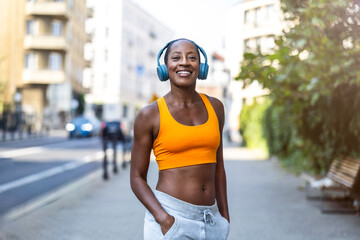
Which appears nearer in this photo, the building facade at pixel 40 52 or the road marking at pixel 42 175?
the road marking at pixel 42 175

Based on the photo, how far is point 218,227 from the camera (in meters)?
2.81

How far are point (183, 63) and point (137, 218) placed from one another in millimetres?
5569

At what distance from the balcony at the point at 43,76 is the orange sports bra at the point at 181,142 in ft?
167

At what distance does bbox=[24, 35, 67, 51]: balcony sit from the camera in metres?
50.9

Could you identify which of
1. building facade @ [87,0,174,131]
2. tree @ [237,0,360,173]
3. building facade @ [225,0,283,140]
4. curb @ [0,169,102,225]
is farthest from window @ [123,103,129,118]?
tree @ [237,0,360,173]

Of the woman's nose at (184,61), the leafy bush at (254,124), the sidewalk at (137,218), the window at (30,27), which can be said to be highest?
the window at (30,27)

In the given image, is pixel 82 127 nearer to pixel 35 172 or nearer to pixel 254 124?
pixel 254 124

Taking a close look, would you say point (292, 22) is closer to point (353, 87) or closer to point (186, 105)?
point (353, 87)

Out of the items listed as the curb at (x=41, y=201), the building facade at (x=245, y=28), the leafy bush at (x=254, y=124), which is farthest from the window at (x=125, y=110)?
the curb at (x=41, y=201)

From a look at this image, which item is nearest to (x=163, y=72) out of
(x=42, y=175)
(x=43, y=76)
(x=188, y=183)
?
(x=188, y=183)

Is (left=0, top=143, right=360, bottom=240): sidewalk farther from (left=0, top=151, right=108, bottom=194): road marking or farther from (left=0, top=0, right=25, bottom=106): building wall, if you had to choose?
(left=0, top=0, right=25, bottom=106): building wall

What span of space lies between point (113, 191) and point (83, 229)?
412cm

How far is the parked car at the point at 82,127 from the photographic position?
37.1m

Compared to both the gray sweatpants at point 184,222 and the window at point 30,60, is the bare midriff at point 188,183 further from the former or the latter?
the window at point 30,60
